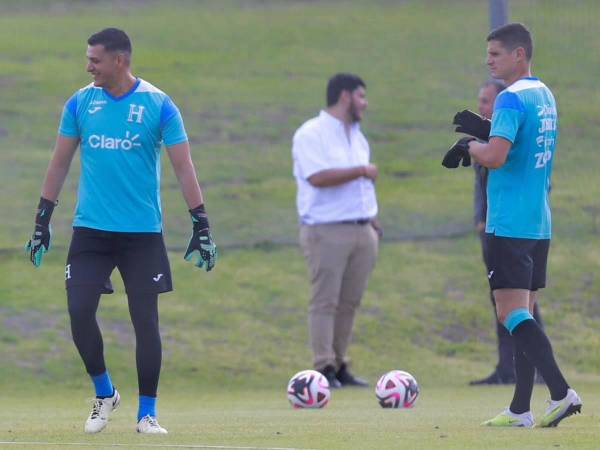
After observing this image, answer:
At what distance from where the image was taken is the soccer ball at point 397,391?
1015cm

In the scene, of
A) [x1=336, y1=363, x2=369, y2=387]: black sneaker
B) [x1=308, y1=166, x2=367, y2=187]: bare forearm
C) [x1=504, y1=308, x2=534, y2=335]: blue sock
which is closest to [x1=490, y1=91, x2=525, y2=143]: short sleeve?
[x1=504, y1=308, x2=534, y2=335]: blue sock

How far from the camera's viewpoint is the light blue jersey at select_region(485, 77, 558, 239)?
7.91m

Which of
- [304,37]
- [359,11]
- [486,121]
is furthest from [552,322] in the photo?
[359,11]

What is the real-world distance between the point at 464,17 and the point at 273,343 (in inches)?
1051

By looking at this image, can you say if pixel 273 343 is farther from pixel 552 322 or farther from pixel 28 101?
pixel 28 101

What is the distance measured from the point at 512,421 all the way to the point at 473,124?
1.72 m

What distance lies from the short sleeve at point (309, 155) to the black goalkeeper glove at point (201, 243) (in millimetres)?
4404

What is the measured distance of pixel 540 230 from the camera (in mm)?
8023

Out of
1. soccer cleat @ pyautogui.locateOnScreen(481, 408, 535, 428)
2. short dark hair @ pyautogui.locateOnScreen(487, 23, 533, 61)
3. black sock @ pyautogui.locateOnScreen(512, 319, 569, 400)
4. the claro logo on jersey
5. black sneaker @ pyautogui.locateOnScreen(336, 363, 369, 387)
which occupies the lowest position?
black sneaker @ pyautogui.locateOnScreen(336, 363, 369, 387)

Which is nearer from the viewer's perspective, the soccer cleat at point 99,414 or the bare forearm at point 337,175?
the soccer cleat at point 99,414

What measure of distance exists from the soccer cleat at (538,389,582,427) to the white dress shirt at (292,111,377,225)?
16.3 feet

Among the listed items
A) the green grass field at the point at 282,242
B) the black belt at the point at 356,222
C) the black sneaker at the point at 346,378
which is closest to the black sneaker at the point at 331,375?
the black sneaker at the point at 346,378

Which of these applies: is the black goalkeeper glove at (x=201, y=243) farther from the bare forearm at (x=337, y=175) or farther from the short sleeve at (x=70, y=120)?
the bare forearm at (x=337, y=175)

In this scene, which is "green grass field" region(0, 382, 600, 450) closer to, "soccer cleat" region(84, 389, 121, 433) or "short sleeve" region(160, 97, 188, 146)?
"soccer cleat" region(84, 389, 121, 433)
